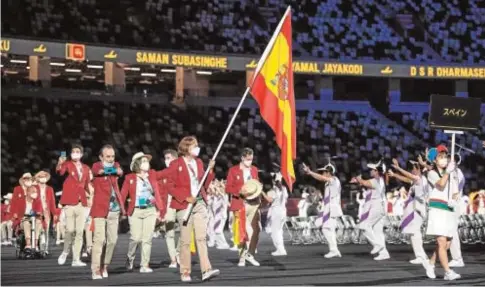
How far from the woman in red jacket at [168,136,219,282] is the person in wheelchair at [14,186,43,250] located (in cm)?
688

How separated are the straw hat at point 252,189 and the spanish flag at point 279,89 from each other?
10.3 ft

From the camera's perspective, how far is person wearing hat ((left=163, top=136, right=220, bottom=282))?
14820mm

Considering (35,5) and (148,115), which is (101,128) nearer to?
(148,115)

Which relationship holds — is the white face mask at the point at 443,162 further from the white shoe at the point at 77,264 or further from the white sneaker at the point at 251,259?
the white shoe at the point at 77,264

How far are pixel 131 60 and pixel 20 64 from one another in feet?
23.8

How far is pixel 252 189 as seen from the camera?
18328mm

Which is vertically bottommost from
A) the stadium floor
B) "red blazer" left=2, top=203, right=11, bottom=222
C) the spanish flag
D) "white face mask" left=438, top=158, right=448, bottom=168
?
the stadium floor

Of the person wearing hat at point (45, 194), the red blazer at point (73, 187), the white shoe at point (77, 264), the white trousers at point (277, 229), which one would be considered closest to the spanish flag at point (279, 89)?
the red blazer at point (73, 187)

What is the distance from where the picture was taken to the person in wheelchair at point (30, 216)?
69.6ft

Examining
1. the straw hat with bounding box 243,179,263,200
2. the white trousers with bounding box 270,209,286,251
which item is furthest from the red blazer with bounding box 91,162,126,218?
the white trousers with bounding box 270,209,286,251

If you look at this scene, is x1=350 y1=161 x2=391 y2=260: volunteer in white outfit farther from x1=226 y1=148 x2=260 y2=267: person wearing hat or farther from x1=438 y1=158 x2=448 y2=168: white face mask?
x1=438 y1=158 x2=448 y2=168: white face mask

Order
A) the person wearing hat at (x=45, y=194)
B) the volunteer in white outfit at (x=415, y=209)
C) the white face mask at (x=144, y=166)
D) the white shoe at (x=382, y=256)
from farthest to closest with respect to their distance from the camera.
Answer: the person wearing hat at (x=45, y=194), the white shoe at (x=382, y=256), the volunteer in white outfit at (x=415, y=209), the white face mask at (x=144, y=166)

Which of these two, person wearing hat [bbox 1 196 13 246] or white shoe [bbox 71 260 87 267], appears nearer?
white shoe [bbox 71 260 87 267]

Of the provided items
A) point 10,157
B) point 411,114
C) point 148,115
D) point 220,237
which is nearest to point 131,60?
point 148,115
